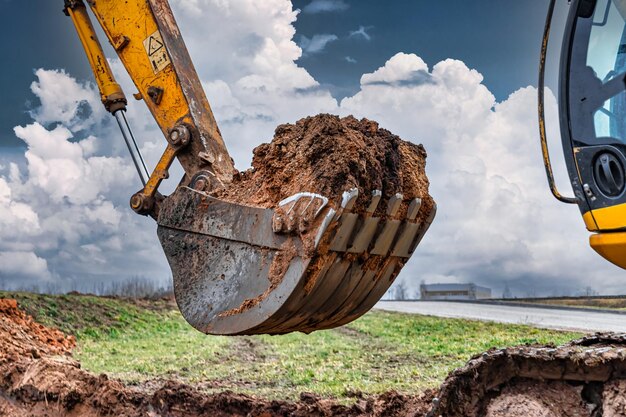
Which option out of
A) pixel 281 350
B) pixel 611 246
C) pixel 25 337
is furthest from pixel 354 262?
pixel 25 337

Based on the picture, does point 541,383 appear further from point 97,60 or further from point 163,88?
point 97,60

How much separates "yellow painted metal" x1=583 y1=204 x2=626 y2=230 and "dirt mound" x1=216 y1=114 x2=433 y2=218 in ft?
4.03

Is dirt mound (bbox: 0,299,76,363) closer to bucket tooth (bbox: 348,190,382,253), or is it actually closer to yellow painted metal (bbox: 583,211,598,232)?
bucket tooth (bbox: 348,190,382,253)

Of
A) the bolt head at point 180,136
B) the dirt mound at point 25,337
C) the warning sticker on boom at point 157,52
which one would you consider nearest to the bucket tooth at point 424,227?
the bolt head at point 180,136

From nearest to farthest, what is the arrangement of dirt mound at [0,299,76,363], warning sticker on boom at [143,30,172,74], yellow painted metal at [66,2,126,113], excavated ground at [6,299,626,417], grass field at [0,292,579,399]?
excavated ground at [6,299,626,417], warning sticker on boom at [143,30,172,74], yellow painted metal at [66,2,126,113], grass field at [0,292,579,399], dirt mound at [0,299,76,363]

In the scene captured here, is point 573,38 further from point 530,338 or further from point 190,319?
point 530,338

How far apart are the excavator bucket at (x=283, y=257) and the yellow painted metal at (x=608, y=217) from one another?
1.19 m

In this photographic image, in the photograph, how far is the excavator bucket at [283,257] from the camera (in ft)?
13.7

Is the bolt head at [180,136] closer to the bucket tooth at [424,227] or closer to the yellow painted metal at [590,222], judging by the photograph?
the bucket tooth at [424,227]

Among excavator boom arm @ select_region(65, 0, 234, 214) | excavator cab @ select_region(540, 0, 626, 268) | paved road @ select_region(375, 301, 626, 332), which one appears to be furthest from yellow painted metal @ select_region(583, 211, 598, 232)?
paved road @ select_region(375, 301, 626, 332)

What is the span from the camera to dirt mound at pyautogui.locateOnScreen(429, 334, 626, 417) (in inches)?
141

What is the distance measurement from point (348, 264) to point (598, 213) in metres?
1.47

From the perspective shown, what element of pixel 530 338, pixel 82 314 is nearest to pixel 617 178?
pixel 530 338

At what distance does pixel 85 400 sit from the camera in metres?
6.29
